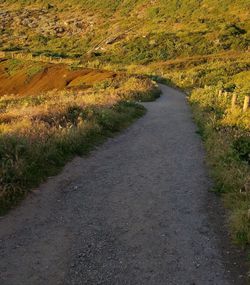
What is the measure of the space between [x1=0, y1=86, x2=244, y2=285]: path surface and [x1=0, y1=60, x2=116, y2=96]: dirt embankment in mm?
29222

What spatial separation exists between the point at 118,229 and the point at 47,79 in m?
41.3

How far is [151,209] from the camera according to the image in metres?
8.70

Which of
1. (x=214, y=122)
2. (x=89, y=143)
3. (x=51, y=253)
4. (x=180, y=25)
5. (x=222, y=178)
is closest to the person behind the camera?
(x=51, y=253)

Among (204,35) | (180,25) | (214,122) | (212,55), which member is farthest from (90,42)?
(214,122)

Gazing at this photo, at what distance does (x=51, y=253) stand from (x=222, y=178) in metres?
5.02

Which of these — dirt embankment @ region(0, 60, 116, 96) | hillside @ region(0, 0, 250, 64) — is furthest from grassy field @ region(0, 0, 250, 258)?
dirt embankment @ region(0, 60, 116, 96)

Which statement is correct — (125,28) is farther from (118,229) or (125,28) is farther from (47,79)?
(118,229)

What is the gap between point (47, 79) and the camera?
155 ft

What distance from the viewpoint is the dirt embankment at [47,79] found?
43.0m

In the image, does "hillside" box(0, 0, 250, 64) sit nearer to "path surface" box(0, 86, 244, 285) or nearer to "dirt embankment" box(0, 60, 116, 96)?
"dirt embankment" box(0, 60, 116, 96)

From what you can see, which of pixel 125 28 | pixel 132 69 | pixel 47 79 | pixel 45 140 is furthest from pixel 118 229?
pixel 125 28

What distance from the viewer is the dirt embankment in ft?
141

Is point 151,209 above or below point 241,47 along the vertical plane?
above

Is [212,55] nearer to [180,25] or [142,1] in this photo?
[180,25]
